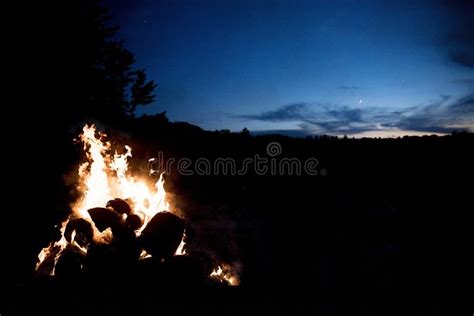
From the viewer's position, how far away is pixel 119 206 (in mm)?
6242

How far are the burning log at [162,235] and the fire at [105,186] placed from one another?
449mm

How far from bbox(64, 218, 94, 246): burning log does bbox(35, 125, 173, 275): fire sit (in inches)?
5.5

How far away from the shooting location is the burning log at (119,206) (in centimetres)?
622

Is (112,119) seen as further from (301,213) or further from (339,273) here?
(339,273)

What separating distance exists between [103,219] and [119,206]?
41cm

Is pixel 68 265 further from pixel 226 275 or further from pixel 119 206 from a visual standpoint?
pixel 226 275

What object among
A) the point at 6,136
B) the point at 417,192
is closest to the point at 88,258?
the point at 6,136

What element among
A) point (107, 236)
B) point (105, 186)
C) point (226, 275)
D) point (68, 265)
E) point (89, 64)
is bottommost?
point (226, 275)

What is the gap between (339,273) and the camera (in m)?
7.02

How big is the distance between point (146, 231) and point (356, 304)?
3885 millimetres

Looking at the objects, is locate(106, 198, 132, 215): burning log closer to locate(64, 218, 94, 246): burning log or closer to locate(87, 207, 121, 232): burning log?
locate(87, 207, 121, 232): burning log

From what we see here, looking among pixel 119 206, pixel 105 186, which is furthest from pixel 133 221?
pixel 105 186

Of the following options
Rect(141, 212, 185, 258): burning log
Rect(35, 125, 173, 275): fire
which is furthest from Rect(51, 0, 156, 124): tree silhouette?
Rect(141, 212, 185, 258): burning log

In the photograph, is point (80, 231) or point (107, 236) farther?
point (107, 236)
